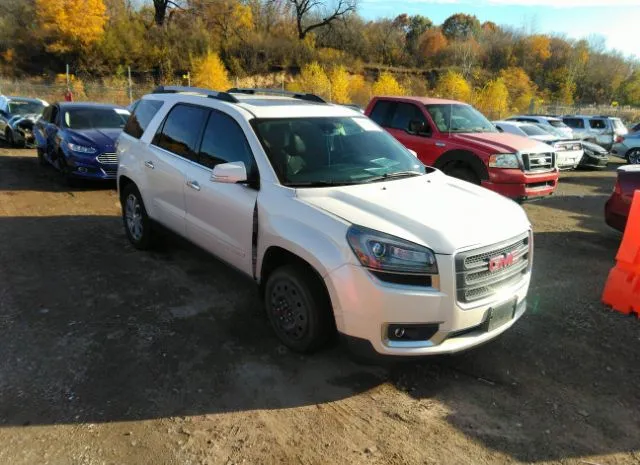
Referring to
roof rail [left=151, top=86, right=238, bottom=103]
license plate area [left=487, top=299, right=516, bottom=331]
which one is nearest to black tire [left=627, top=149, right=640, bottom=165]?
license plate area [left=487, top=299, right=516, bottom=331]

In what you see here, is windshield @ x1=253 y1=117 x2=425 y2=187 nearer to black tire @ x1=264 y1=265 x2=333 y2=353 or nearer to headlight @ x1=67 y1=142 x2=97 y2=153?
black tire @ x1=264 y1=265 x2=333 y2=353

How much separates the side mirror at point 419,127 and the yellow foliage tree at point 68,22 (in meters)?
48.3

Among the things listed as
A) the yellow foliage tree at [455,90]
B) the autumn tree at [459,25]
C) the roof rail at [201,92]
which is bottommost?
the roof rail at [201,92]

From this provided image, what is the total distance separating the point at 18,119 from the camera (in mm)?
14875

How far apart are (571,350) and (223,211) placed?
3.11 meters

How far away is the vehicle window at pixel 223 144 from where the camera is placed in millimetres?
4043

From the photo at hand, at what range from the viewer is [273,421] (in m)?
3.00

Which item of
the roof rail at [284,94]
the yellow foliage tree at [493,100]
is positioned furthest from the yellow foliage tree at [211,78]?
the roof rail at [284,94]

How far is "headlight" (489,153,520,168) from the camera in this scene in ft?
25.6

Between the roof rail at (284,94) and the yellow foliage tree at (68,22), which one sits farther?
the yellow foliage tree at (68,22)

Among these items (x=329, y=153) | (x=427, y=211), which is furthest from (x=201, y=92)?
(x=427, y=211)

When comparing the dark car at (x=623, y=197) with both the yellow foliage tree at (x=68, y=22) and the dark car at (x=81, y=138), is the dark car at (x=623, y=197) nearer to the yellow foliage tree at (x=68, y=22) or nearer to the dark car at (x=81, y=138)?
the dark car at (x=81, y=138)

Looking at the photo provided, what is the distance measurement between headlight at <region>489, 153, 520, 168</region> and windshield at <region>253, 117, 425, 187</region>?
3.70 m

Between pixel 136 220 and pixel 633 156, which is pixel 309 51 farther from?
pixel 136 220
